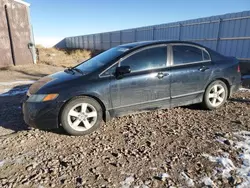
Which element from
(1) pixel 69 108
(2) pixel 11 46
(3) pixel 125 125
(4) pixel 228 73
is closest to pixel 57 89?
(1) pixel 69 108

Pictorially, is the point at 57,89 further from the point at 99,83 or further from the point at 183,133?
the point at 183,133

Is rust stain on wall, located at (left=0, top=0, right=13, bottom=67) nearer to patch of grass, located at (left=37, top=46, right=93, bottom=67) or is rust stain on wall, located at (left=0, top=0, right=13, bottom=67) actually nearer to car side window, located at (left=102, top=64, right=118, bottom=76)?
patch of grass, located at (left=37, top=46, right=93, bottom=67)

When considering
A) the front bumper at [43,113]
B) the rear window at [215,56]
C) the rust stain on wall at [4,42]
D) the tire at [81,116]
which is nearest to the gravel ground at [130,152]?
the tire at [81,116]

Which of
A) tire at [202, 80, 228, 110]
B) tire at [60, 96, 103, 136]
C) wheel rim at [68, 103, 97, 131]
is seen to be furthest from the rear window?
wheel rim at [68, 103, 97, 131]

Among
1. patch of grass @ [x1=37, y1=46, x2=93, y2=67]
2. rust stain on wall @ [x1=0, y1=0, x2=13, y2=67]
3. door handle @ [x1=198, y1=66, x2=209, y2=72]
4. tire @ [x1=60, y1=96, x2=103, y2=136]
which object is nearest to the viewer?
tire @ [x1=60, y1=96, x2=103, y2=136]

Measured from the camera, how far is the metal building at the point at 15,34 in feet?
37.0

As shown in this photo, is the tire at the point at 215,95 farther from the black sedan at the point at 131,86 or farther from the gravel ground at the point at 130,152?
the gravel ground at the point at 130,152

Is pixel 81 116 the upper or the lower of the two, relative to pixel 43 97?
lower

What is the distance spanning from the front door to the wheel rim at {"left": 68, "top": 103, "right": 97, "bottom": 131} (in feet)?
1.31

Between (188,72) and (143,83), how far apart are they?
103cm

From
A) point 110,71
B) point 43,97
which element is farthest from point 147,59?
point 43,97

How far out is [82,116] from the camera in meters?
3.50

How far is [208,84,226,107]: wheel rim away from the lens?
178 inches

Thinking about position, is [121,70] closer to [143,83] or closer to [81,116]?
[143,83]
